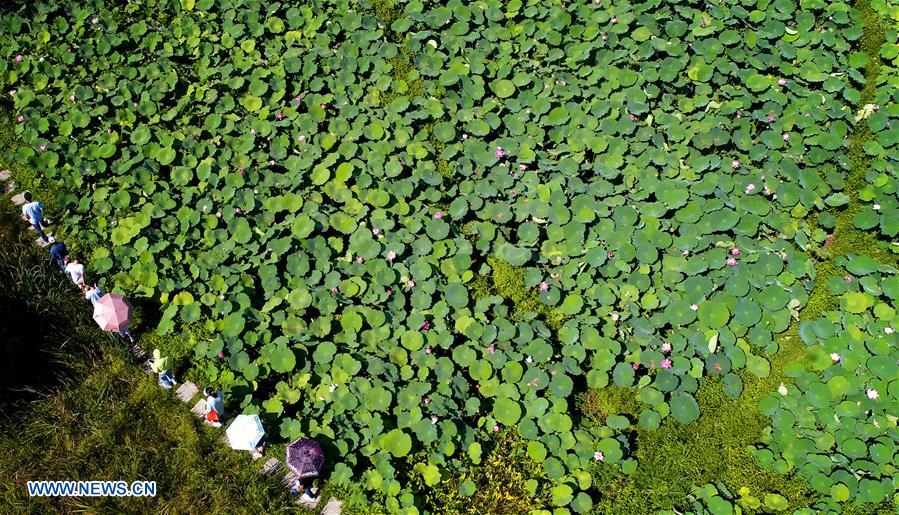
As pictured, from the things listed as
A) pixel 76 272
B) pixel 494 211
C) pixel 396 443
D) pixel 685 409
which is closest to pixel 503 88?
pixel 494 211

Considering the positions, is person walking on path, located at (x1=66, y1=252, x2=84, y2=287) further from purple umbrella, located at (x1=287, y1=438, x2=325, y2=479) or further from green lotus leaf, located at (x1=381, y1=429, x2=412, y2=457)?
green lotus leaf, located at (x1=381, y1=429, x2=412, y2=457)

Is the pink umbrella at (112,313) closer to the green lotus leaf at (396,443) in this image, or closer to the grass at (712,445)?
the green lotus leaf at (396,443)

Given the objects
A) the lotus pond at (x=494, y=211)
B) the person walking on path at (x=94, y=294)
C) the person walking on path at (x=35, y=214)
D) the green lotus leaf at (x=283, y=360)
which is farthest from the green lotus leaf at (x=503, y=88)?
the person walking on path at (x=35, y=214)

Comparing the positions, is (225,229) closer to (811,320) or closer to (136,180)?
(136,180)

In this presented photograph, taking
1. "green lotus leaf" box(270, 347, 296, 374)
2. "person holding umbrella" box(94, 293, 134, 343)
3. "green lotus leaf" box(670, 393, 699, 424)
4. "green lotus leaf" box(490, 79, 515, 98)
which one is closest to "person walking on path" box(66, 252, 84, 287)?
"person holding umbrella" box(94, 293, 134, 343)

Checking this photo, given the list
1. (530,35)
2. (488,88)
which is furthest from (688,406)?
(530,35)
